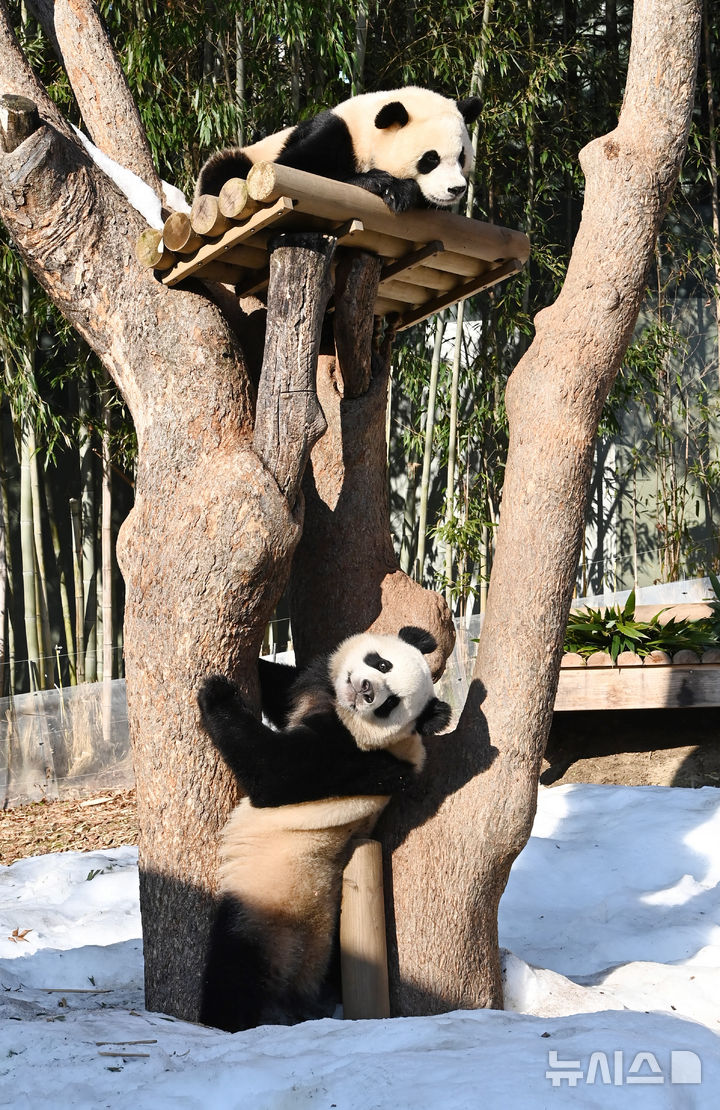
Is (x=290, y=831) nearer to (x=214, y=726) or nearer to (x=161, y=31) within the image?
→ (x=214, y=726)

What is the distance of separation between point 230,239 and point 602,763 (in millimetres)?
4275

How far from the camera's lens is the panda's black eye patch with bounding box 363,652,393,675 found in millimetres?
2850

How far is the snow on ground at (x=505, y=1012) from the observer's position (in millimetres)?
1853

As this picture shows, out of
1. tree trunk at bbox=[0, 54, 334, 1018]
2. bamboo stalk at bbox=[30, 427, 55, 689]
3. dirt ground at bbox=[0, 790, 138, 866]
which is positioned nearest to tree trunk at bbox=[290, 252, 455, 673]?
tree trunk at bbox=[0, 54, 334, 1018]

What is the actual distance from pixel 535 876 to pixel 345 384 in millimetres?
2400

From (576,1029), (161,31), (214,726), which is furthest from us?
(161,31)

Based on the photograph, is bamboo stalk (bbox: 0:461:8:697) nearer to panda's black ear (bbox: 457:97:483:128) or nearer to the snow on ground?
the snow on ground

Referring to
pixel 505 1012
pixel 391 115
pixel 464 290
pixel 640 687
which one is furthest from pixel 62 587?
pixel 505 1012

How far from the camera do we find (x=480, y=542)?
7.55 m

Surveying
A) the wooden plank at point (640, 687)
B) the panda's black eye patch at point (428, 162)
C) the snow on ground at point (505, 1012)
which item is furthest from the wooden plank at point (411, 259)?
the wooden plank at point (640, 687)

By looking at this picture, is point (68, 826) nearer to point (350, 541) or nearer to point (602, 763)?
point (602, 763)

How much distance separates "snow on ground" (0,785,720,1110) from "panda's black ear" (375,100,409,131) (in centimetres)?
270

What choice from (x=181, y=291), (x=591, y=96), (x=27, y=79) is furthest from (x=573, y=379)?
(x=591, y=96)

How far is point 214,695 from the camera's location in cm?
270
